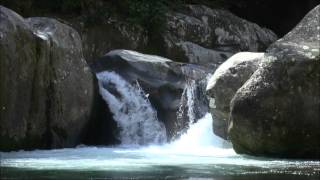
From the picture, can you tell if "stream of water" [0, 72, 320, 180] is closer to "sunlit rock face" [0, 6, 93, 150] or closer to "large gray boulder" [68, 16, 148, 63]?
"sunlit rock face" [0, 6, 93, 150]

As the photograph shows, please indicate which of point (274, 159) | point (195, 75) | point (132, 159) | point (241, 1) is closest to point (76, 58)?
point (195, 75)

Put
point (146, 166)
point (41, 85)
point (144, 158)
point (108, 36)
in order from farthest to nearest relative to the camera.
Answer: point (108, 36)
point (41, 85)
point (144, 158)
point (146, 166)

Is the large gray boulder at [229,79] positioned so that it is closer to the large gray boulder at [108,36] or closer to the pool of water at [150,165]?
the pool of water at [150,165]

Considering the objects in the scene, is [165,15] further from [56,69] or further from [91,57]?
[56,69]

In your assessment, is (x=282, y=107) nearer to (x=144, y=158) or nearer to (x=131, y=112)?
(x=144, y=158)

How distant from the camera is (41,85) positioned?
13.3m

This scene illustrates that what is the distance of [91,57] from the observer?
59.5 feet

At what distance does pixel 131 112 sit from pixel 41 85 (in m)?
2.71

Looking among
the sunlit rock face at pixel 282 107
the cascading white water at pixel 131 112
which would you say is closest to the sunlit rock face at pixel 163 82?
the cascading white water at pixel 131 112

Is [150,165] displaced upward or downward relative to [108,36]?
downward

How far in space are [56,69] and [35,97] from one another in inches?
31.2

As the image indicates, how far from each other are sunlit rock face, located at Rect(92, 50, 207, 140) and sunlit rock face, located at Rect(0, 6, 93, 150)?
50.1 inches

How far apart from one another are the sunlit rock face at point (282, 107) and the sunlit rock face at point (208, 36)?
675cm

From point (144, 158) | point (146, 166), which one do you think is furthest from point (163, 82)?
point (146, 166)
